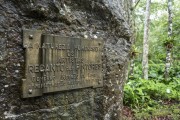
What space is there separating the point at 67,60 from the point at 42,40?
1.52ft

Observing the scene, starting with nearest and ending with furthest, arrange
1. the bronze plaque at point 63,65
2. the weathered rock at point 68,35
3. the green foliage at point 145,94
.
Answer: the weathered rock at point 68,35
the bronze plaque at point 63,65
the green foliage at point 145,94

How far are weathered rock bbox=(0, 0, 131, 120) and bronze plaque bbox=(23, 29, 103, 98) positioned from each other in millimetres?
101

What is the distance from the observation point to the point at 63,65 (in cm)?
316

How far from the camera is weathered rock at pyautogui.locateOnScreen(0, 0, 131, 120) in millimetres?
2662

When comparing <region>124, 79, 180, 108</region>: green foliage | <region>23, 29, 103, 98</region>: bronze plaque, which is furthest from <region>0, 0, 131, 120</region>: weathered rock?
<region>124, 79, 180, 108</region>: green foliage

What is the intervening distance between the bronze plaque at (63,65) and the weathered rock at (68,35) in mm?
101

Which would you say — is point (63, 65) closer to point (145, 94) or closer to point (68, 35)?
point (68, 35)

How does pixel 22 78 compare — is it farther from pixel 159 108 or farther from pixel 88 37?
pixel 159 108

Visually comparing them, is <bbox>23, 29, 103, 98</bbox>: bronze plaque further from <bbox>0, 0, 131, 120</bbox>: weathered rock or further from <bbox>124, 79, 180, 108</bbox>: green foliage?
<bbox>124, 79, 180, 108</bbox>: green foliage

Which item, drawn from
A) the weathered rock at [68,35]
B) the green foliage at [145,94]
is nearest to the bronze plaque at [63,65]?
the weathered rock at [68,35]

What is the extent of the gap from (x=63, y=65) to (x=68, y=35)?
0.40m

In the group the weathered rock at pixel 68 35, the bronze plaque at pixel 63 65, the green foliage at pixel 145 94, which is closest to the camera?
the weathered rock at pixel 68 35

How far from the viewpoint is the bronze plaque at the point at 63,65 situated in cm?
286

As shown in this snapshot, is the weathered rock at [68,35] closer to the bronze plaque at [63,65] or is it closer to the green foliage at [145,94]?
the bronze plaque at [63,65]
